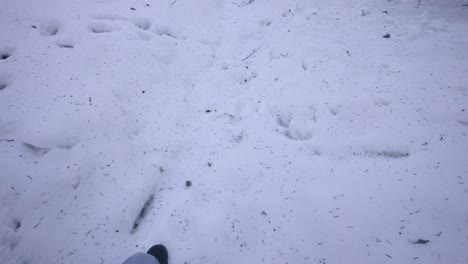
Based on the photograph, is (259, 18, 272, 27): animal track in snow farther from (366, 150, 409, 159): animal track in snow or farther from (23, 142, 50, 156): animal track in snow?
(23, 142, 50, 156): animal track in snow

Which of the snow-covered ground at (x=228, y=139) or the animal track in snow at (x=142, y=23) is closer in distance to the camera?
the snow-covered ground at (x=228, y=139)

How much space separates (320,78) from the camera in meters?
4.30

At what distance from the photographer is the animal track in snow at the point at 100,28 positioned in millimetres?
4574

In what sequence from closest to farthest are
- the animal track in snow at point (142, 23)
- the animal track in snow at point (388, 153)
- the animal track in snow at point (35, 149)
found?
the animal track in snow at point (35, 149) < the animal track in snow at point (388, 153) < the animal track in snow at point (142, 23)

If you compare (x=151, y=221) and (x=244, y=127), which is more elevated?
(x=244, y=127)

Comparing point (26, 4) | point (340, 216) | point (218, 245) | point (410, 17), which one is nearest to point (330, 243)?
point (340, 216)

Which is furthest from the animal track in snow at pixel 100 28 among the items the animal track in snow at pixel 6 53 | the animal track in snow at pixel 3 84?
the animal track in snow at pixel 3 84

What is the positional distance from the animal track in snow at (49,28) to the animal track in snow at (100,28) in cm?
51

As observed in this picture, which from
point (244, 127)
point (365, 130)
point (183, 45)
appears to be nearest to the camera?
point (365, 130)

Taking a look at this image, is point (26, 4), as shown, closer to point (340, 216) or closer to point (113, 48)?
point (113, 48)

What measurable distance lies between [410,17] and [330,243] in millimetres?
5086

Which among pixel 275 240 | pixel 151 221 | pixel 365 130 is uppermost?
pixel 365 130

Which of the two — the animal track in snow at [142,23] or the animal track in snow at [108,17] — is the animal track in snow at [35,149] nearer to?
the animal track in snow at [108,17]

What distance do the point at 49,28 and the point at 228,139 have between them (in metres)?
3.60
